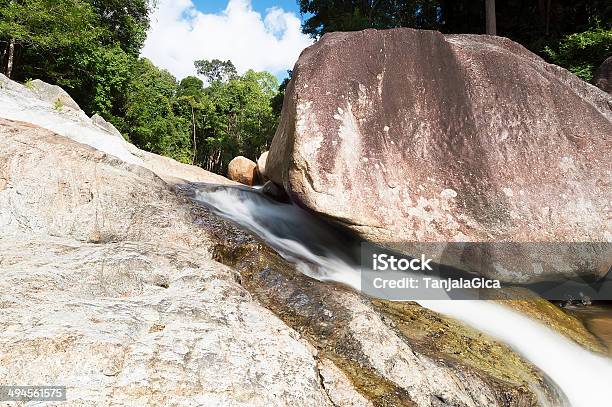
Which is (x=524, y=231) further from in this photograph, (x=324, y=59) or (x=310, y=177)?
(x=324, y=59)

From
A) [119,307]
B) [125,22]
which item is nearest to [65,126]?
[119,307]

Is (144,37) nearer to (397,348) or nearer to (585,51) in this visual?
(585,51)

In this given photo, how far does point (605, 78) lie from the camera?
10172 mm

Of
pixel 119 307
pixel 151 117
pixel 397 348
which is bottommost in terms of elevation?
pixel 397 348

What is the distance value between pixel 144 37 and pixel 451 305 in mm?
26025

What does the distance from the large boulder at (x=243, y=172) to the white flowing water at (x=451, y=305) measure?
7.82 metres

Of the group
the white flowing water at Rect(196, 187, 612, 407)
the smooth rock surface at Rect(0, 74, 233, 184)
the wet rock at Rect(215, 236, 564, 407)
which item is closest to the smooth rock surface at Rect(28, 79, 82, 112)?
the smooth rock surface at Rect(0, 74, 233, 184)

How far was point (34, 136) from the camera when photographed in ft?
17.3

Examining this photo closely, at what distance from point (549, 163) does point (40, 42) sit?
15651mm

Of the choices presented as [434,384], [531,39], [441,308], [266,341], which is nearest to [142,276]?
[266,341]

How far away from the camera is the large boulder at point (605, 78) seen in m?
10.1

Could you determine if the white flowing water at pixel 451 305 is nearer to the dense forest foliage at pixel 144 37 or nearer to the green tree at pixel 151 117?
the dense forest foliage at pixel 144 37

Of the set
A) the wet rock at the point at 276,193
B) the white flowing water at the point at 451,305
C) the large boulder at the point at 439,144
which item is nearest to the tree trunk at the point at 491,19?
the large boulder at the point at 439,144

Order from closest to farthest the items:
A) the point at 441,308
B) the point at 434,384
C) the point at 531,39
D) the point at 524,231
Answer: the point at 434,384, the point at 441,308, the point at 524,231, the point at 531,39
